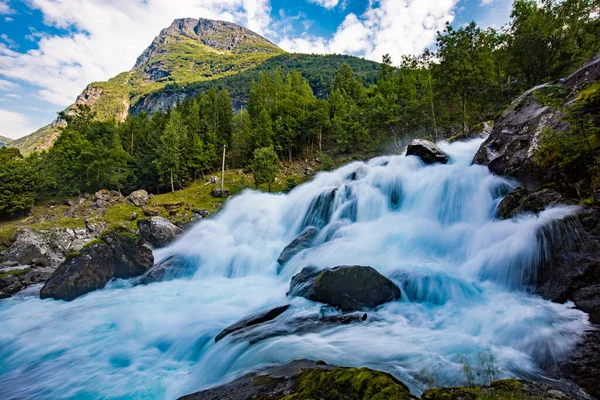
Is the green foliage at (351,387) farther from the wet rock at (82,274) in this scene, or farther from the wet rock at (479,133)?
the wet rock at (479,133)

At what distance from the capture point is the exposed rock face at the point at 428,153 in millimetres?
22000

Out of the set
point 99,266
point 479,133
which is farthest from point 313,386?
point 479,133

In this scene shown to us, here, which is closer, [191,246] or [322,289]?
[322,289]

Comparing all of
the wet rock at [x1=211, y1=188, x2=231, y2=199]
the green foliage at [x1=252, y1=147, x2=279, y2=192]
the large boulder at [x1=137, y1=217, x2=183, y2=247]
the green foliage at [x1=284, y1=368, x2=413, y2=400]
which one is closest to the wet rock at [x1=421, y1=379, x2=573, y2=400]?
the green foliage at [x1=284, y1=368, x2=413, y2=400]

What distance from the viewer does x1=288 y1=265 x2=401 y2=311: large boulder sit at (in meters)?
9.16

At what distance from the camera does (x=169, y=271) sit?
728 inches

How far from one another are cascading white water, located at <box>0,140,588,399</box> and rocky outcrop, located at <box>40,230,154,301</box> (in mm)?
868

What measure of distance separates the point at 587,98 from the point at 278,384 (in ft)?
44.5

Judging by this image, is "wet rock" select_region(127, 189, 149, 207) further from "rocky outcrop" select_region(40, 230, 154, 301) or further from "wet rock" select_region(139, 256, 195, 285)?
"wet rock" select_region(139, 256, 195, 285)

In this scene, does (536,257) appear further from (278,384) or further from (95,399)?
(95,399)

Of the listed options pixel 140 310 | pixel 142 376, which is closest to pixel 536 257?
pixel 142 376

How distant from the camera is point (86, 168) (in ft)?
155

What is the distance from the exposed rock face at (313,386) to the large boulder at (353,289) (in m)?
3.90

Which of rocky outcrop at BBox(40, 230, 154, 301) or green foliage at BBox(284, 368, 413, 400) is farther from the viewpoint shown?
rocky outcrop at BBox(40, 230, 154, 301)
